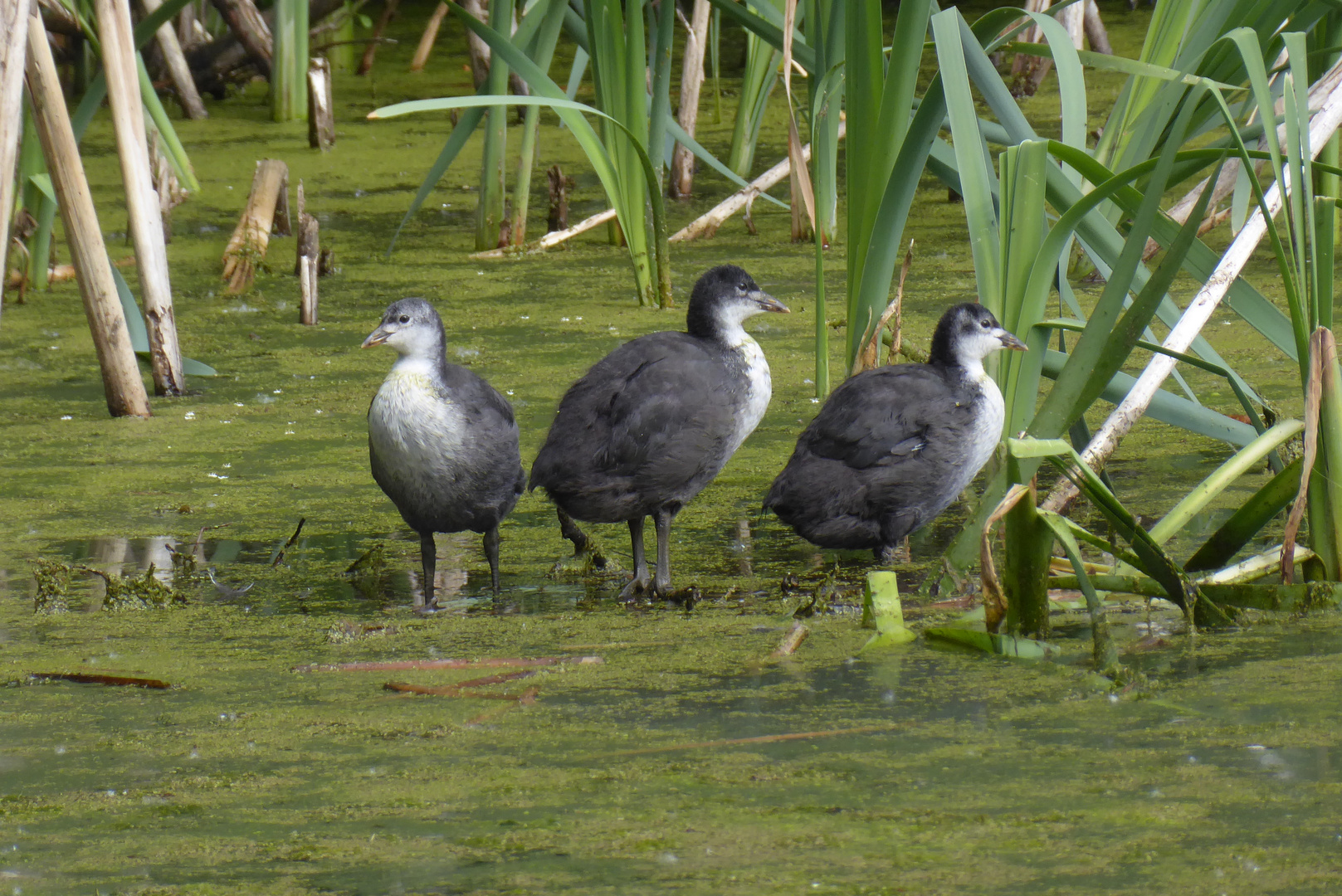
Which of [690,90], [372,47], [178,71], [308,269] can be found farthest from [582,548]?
[372,47]

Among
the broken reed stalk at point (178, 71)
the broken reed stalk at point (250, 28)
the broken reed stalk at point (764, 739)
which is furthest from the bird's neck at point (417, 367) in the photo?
the broken reed stalk at point (250, 28)

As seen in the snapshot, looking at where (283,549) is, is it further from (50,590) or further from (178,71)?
(178,71)

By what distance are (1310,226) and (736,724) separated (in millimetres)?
1495

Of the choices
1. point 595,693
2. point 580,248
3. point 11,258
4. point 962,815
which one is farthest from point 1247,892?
point 11,258

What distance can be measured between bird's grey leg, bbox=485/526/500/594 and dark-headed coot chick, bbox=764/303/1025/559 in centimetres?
73

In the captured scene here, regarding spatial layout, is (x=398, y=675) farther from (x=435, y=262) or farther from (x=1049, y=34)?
(x=435, y=262)

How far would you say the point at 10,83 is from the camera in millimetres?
4703

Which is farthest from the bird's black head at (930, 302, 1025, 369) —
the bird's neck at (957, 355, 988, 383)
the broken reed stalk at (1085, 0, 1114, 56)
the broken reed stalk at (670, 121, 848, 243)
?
the broken reed stalk at (1085, 0, 1114, 56)

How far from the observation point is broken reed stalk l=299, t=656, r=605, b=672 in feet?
11.0

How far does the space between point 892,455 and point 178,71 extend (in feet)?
22.6

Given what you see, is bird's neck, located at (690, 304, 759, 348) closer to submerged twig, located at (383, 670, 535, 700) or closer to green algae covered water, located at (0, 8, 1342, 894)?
green algae covered water, located at (0, 8, 1342, 894)

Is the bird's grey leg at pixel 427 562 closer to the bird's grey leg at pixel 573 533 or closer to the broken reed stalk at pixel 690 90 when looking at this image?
the bird's grey leg at pixel 573 533

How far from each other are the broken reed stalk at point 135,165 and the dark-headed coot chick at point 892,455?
2630 mm

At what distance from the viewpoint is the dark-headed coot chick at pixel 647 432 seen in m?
4.21
